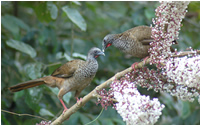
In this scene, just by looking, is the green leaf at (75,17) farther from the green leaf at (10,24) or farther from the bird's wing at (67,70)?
the green leaf at (10,24)

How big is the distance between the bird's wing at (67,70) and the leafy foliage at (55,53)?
0.08 m

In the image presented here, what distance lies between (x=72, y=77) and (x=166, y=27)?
58.2 inches

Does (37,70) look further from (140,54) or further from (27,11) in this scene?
(27,11)

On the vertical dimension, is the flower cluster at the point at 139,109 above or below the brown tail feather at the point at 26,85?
above

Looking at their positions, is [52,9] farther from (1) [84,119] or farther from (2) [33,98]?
(1) [84,119]

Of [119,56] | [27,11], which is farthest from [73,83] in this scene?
[27,11]

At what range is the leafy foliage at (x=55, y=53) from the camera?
3.68 m

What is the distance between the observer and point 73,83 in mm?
3398

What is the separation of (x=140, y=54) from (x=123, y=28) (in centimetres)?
146

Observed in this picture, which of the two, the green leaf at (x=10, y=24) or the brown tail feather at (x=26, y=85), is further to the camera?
the green leaf at (x=10, y=24)

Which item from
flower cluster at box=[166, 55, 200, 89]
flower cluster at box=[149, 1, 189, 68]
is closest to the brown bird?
flower cluster at box=[149, 1, 189, 68]

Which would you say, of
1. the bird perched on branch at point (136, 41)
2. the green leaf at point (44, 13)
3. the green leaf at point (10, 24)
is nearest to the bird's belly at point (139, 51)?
the bird perched on branch at point (136, 41)

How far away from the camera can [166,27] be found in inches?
93.4

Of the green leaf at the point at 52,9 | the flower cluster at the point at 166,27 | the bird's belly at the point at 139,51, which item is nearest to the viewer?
the flower cluster at the point at 166,27
